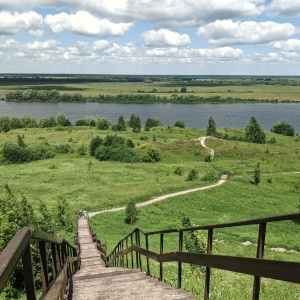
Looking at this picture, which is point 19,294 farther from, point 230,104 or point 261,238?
point 230,104

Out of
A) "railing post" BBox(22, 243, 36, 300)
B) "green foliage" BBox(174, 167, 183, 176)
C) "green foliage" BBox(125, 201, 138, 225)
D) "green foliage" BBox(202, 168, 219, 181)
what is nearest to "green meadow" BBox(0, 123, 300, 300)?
"green foliage" BBox(202, 168, 219, 181)

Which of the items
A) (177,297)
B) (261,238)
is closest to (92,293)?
(177,297)

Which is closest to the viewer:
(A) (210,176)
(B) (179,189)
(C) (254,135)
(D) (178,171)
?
(B) (179,189)

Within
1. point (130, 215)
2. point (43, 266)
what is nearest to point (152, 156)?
point (130, 215)

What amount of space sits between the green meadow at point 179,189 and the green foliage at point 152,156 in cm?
166

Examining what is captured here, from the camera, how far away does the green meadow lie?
1014 inches

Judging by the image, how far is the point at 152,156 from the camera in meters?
57.0

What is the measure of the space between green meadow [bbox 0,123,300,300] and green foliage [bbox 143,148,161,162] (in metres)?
1.66

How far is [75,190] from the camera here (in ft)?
127

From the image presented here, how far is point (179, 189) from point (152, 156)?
18888 millimetres

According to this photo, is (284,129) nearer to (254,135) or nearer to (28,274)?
(254,135)

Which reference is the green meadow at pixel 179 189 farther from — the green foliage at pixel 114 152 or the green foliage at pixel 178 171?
the green foliage at pixel 114 152

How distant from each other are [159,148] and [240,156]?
49.4 feet

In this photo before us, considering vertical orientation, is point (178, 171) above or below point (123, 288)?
below
